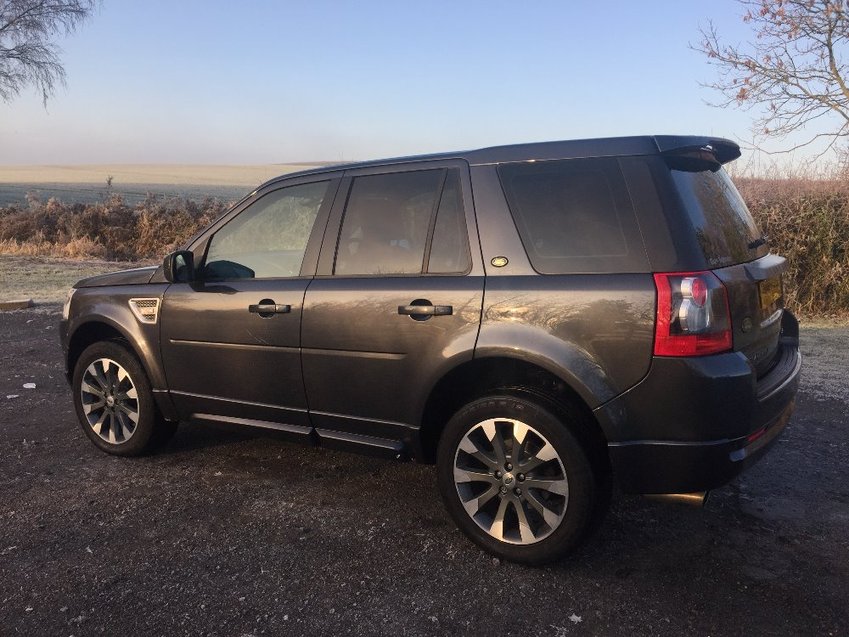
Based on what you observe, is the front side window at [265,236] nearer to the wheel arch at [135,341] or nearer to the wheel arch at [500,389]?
the wheel arch at [135,341]

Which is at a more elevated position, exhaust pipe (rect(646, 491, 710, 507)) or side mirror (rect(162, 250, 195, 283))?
side mirror (rect(162, 250, 195, 283))

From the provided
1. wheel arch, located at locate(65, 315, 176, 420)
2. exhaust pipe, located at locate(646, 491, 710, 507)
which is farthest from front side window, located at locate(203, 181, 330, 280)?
exhaust pipe, located at locate(646, 491, 710, 507)

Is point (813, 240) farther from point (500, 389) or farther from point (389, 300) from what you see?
point (389, 300)

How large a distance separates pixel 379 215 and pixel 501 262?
2.81 ft

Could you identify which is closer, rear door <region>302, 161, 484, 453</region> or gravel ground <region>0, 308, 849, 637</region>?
gravel ground <region>0, 308, 849, 637</region>

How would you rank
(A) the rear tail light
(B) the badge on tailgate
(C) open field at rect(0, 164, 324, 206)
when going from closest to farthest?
1. (A) the rear tail light
2. (B) the badge on tailgate
3. (C) open field at rect(0, 164, 324, 206)

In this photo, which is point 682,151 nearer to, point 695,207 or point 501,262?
point 695,207

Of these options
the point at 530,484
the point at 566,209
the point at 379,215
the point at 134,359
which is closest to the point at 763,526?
the point at 530,484

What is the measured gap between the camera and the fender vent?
4.43m

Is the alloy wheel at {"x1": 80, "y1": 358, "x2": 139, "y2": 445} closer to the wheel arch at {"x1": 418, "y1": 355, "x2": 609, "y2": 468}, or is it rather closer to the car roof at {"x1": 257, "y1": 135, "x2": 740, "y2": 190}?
the wheel arch at {"x1": 418, "y1": 355, "x2": 609, "y2": 468}

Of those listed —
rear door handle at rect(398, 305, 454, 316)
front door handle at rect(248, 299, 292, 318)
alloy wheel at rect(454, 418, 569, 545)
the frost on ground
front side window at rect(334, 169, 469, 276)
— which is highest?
front side window at rect(334, 169, 469, 276)

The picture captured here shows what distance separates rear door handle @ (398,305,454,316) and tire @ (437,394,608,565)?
46 cm

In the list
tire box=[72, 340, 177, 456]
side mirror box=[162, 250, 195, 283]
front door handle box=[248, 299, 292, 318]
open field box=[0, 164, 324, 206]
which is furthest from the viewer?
open field box=[0, 164, 324, 206]

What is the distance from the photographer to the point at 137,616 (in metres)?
2.85
